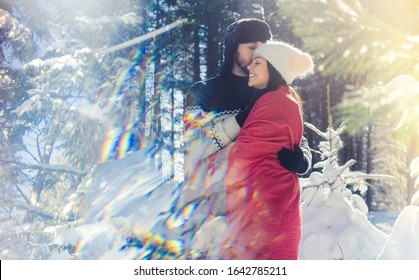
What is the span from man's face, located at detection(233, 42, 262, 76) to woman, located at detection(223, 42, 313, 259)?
0.49 m

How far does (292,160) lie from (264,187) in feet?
0.93

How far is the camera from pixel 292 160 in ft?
10.1

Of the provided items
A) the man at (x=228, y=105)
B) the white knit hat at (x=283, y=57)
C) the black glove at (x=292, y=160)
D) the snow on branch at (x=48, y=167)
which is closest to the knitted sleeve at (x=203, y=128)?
the man at (x=228, y=105)

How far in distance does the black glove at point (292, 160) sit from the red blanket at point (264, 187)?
0.04 metres

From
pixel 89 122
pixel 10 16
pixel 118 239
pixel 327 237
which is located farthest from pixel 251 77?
pixel 10 16

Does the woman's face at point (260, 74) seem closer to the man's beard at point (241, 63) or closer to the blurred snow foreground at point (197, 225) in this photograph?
the man's beard at point (241, 63)

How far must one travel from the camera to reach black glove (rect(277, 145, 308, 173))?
10.1 ft

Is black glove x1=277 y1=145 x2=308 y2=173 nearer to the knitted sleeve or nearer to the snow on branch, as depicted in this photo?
the knitted sleeve

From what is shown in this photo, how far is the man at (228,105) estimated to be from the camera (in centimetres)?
322

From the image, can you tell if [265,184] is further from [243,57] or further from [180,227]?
[180,227]

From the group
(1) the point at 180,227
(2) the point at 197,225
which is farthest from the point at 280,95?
(1) the point at 180,227
